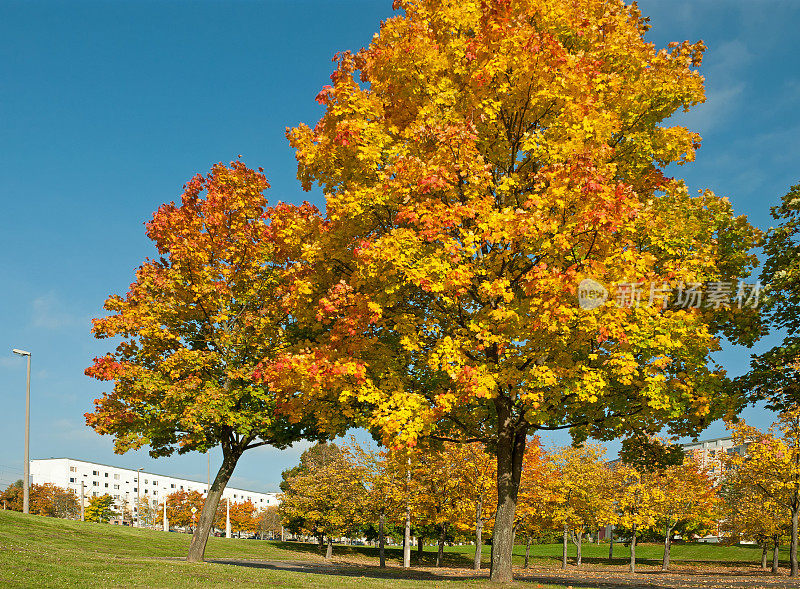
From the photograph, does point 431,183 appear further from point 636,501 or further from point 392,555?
point 392,555

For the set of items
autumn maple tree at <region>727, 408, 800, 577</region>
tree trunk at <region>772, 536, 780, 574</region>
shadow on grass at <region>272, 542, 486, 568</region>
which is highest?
autumn maple tree at <region>727, 408, 800, 577</region>

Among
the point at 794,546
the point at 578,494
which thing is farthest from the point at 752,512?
the point at 578,494

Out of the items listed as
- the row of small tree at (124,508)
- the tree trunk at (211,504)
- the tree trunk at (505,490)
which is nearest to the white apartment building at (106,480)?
the row of small tree at (124,508)

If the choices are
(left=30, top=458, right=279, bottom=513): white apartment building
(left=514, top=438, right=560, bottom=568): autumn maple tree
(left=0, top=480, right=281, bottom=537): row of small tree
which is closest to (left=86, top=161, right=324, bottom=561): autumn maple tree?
(left=514, top=438, right=560, bottom=568): autumn maple tree

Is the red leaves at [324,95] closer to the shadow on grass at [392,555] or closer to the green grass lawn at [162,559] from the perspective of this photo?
the green grass lawn at [162,559]

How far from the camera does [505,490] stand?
14820 mm

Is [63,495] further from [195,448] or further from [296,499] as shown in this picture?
[195,448]

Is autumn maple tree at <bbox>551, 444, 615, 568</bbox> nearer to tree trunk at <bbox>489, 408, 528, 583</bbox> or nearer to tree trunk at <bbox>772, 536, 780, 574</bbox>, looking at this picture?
tree trunk at <bbox>772, 536, 780, 574</bbox>

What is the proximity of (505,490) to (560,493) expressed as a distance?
3132 cm

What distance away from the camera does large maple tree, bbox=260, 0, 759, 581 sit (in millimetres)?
12242

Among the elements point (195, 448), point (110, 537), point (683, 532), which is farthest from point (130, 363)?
point (683, 532)

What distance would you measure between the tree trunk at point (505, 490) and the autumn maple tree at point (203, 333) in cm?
757

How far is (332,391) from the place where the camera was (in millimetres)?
14859

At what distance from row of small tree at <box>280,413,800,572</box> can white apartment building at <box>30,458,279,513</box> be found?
301 feet
